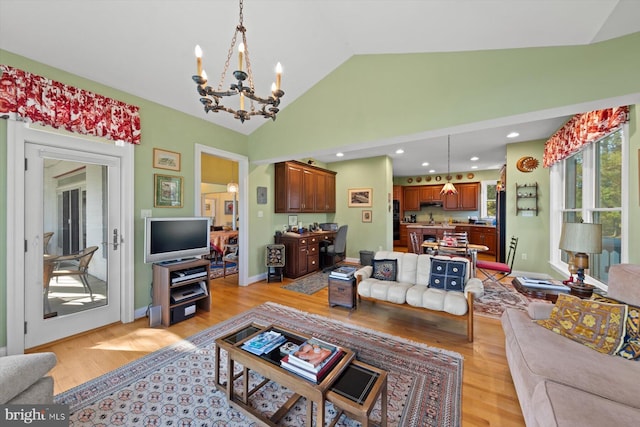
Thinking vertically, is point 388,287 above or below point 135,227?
below

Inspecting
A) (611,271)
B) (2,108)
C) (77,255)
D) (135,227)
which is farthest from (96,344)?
(611,271)

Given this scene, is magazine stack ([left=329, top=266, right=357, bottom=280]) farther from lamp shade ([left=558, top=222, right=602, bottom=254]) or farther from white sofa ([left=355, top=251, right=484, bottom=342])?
lamp shade ([left=558, top=222, right=602, bottom=254])

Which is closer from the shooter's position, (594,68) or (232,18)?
(594,68)

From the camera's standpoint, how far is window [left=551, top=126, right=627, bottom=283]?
2627 mm

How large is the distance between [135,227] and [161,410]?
2.12m

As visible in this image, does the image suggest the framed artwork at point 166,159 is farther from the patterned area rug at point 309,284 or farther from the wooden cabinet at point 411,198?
the wooden cabinet at point 411,198

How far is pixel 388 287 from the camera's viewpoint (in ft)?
9.37

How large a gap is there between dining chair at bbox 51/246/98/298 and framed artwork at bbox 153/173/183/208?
833 millimetres

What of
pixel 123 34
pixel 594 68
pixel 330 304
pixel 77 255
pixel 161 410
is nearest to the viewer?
pixel 161 410

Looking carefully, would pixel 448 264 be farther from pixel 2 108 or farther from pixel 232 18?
pixel 2 108

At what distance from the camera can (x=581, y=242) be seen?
2.17 meters

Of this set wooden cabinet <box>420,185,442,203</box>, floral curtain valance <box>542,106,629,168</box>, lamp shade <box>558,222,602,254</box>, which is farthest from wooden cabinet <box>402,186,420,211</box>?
lamp shade <box>558,222,602,254</box>

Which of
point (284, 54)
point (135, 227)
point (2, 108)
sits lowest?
point (135, 227)

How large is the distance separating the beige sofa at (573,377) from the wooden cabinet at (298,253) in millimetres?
3414
